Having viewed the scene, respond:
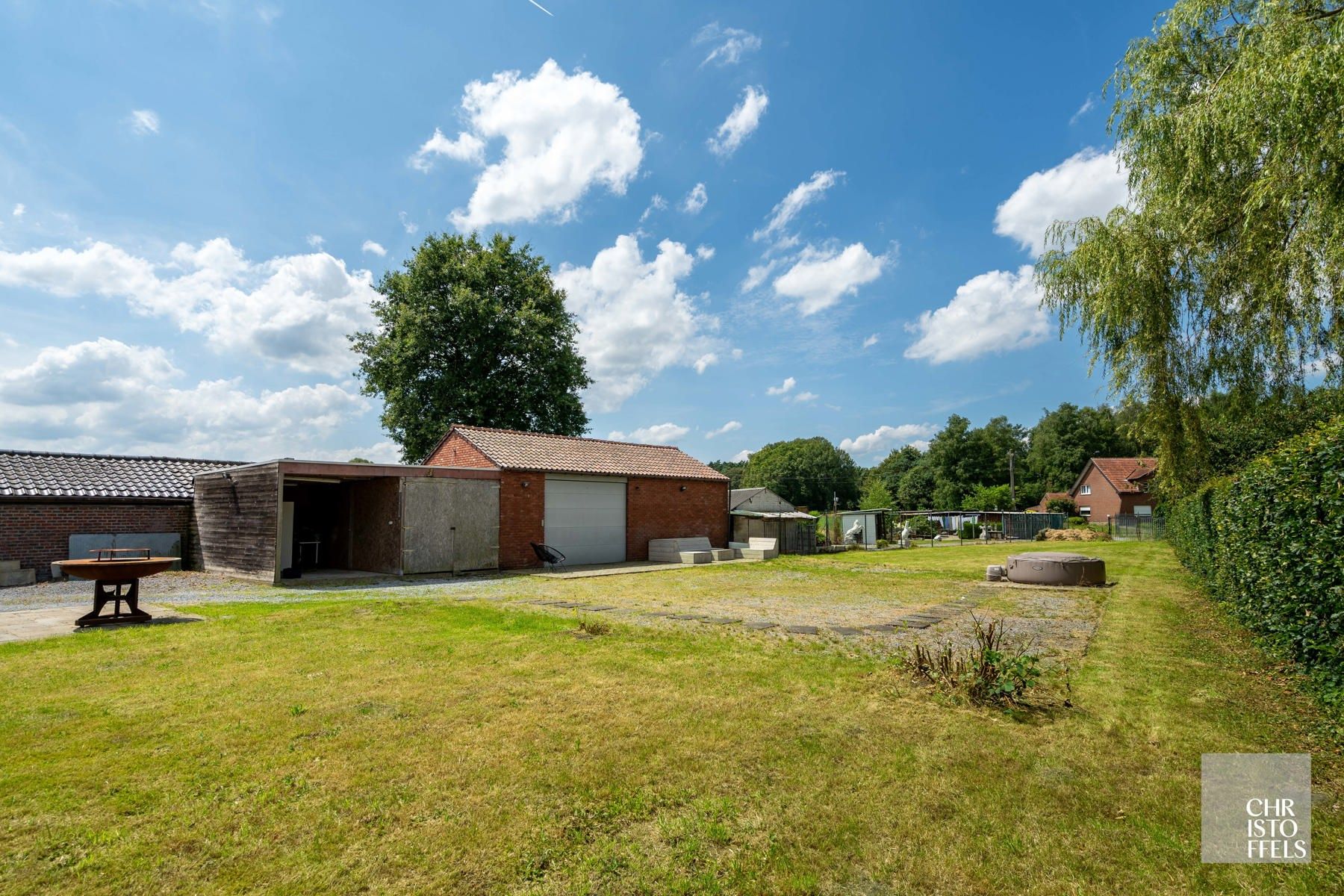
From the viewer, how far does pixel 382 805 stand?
3.36m

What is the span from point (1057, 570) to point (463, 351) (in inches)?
969

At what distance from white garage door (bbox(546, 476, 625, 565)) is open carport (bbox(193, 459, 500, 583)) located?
2.13 m

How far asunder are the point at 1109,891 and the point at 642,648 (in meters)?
4.98

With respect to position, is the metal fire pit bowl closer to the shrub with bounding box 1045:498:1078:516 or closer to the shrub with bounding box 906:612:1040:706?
the shrub with bounding box 906:612:1040:706

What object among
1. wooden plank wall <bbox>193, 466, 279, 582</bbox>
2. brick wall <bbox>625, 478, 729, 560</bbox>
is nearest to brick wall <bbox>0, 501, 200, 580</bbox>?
wooden plank wall <bbox>193, 466, 279, 582</bbox>

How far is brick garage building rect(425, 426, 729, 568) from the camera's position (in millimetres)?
18859

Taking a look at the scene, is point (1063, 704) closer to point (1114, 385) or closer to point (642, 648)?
point (642, 648)

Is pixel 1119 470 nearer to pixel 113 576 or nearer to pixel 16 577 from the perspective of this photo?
pixel 113 576

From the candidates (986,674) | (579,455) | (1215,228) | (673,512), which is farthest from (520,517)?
(1215,228)

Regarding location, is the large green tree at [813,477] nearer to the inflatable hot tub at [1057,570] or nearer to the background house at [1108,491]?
the background house at [1108,491]

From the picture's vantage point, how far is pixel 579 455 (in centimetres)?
2164

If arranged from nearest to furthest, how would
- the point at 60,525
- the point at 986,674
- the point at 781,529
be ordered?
the point at 986,674, the point at 60,525, the point at 781,529

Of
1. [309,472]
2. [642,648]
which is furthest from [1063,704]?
[309,472]

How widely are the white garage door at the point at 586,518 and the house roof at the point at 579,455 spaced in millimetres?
504
